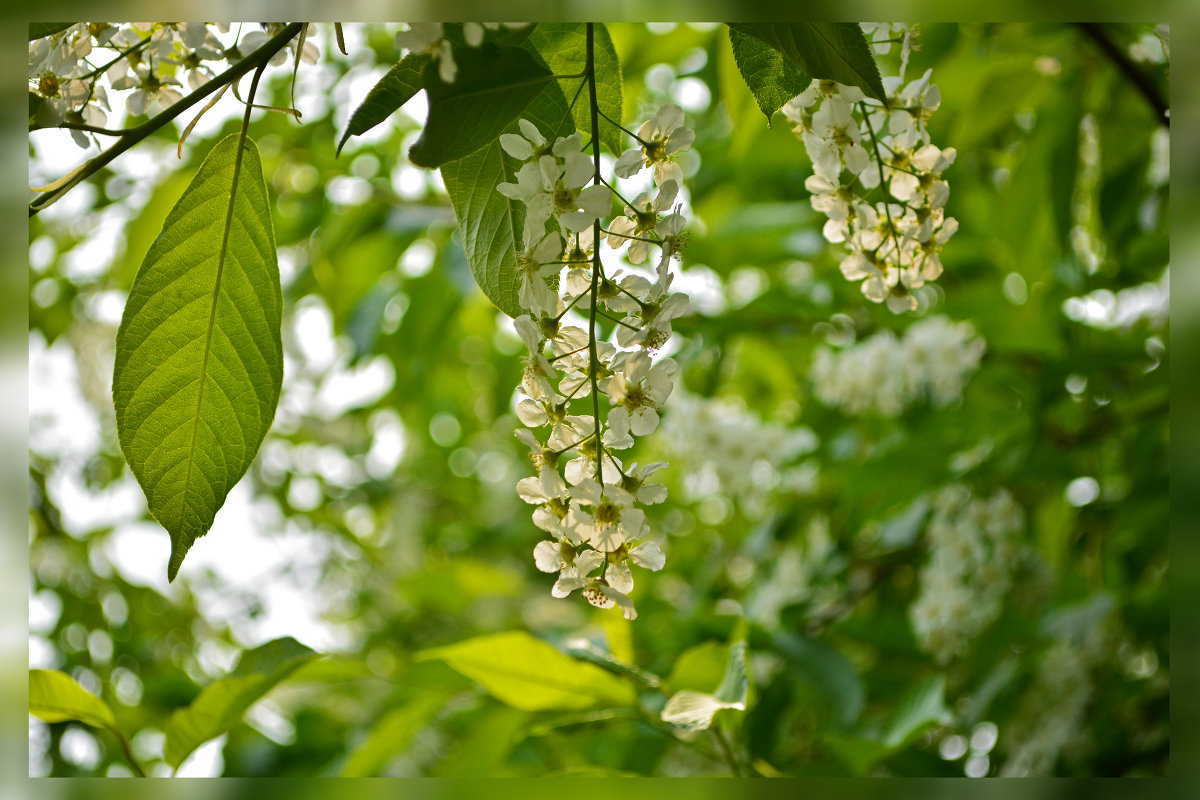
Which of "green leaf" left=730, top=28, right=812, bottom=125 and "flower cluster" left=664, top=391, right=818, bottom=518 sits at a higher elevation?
"green leaf" left=730, top=28, right=812, bottom=125

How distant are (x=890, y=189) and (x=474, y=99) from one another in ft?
1.02

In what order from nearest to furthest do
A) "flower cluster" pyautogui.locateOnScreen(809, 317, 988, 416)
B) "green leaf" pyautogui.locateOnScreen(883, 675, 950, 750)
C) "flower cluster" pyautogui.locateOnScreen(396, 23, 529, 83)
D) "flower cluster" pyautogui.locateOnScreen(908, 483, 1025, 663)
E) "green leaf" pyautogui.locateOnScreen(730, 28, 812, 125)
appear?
1. "flower cluster" pyautogui.locateOnScreen(396, 23, 529, 83)
2. "green leaf" pyautogui.locateOnScreen(730, 28, 812, 125)
3. "green leaf" pyautogui.locateOnScreen(883, 675, 950, 750)
4. "flower cluster" pyautogui.locateOnScreen(908, 483, 1025, 663)
5. "flower cluster" pyautogui.locateOnScreen(809, 317, 988, 416)

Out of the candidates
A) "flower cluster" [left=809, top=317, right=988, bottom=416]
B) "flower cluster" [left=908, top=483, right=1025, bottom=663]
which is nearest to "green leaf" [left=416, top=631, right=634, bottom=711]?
"flower cluster" [left=908, top=483, right=1025, bottom=663]

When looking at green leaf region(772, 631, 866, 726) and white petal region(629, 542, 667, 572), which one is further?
green leaf region(772, 631, 866, 726)

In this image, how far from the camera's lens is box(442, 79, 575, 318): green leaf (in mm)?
462

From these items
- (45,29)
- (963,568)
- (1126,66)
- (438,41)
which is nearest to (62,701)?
(45,29)

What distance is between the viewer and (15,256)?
382 mm

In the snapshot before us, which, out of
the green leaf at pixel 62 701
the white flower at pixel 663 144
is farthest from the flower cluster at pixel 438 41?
the green leaf at pixel 62 701

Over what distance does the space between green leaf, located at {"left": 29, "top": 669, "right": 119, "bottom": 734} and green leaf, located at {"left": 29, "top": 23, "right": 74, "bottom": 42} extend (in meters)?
0.42

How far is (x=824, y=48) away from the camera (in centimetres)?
39

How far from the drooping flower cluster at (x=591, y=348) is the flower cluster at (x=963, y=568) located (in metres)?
1.16

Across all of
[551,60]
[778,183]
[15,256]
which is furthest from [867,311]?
[15,256]

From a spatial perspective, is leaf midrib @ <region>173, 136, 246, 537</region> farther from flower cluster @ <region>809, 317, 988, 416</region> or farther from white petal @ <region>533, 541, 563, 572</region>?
flower cluster @ <region>809, 317, 988, 416</region>

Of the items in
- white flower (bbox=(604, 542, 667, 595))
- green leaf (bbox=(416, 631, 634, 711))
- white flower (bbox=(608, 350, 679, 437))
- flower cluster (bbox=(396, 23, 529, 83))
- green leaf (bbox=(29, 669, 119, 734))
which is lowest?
green leaf (bbox=(416, 631, 634, 711))
